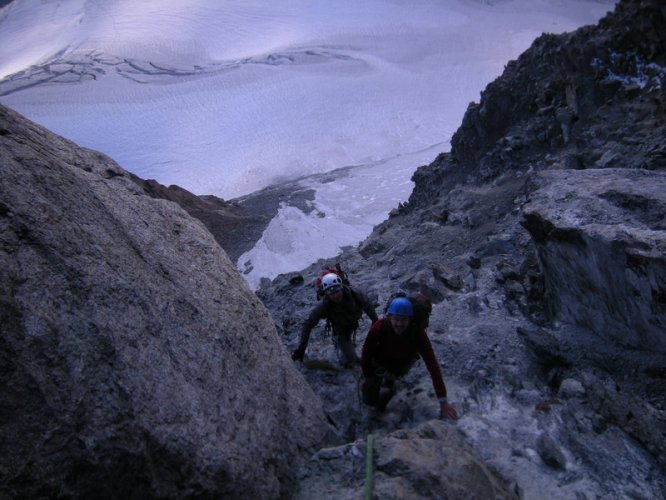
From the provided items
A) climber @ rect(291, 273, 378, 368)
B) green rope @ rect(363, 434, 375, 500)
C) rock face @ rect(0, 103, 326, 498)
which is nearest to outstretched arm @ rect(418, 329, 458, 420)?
climber @ rect(291, 273, 378, 368)

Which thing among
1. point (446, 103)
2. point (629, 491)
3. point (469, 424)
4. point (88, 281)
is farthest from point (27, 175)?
point (446, 103)

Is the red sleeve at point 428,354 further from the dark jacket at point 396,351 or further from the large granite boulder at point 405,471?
the large granite boulder at point 405,471

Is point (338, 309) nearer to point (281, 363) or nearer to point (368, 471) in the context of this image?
point (281, 363)

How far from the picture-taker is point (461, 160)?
1142cm

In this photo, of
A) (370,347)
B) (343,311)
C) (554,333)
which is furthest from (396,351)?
(554,333)

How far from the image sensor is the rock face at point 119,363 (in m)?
1.99

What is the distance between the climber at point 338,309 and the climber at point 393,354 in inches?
14.7

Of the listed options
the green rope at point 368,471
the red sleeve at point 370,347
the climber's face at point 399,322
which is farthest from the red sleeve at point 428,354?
the green rope at point 368,471

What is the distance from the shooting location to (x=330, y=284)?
3.60 meters

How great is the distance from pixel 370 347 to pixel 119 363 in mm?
1651

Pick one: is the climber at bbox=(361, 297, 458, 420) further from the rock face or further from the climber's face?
the rock face

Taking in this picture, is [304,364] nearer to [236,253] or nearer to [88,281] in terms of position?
[88,281]

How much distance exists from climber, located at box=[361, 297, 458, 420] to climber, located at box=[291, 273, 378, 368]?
372 millimetres

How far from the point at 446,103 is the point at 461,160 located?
2295cm
